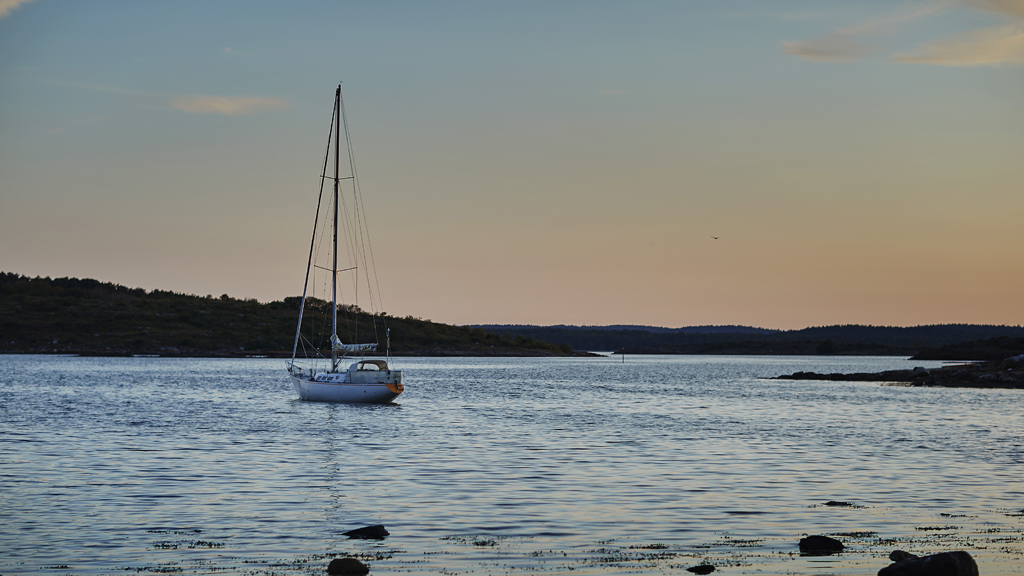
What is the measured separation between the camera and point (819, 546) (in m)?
17.1

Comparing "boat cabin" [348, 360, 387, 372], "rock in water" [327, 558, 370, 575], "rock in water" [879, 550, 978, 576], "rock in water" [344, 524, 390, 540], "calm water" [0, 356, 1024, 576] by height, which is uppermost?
"boat cabin" [348, 360, 387, 372]

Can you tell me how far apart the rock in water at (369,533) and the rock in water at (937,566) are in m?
9.22

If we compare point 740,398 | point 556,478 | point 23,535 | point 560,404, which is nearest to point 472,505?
point 556,478

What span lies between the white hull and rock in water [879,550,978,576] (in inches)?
1913

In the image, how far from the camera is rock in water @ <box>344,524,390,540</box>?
60.6 feet

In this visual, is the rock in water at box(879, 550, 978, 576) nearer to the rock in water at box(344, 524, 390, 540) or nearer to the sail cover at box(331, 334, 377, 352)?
the rock in water at box(344, 524, 390, 540)

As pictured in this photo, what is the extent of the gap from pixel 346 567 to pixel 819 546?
8503 mm

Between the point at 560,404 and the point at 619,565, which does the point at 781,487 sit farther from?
the point at 560,404

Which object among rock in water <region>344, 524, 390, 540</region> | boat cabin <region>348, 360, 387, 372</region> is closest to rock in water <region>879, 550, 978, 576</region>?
rock in water <region>344, 524, 390, 540</region>

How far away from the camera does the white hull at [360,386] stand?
6159cm

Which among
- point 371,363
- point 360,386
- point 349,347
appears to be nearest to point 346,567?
point 349,347

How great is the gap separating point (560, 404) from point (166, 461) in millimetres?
40844

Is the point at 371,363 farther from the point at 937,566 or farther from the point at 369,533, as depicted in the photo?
the point at 937,566

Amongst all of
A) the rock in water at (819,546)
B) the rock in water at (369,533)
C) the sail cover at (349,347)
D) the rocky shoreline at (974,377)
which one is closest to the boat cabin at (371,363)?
the sail cover at (349,347)
